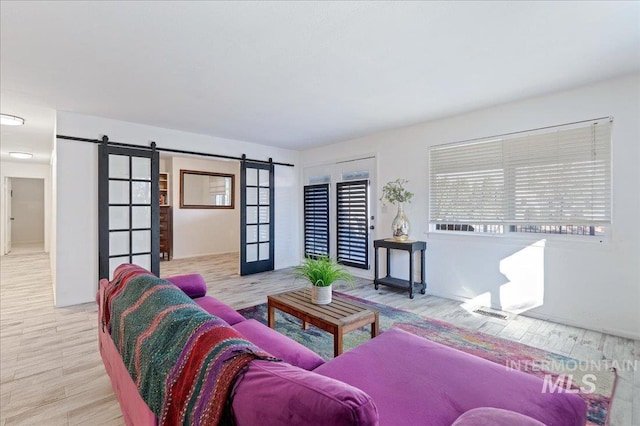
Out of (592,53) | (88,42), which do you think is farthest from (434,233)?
(88,42)

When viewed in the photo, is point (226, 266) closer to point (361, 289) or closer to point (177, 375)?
point (361, 289)

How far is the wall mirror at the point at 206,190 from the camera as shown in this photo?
7273 mm

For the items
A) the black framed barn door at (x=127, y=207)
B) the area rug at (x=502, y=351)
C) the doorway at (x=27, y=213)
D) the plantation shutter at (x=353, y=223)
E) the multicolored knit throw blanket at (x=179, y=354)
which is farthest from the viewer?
the doorway at (x=27, y=213)

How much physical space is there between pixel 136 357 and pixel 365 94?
115 inches

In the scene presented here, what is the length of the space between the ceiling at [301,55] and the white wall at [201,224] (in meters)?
3.49

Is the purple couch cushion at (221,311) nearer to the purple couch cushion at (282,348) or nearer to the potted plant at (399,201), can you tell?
the purple couch cushion at (282,348)

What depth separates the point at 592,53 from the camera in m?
2.30

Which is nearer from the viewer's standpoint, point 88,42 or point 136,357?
point 136,357

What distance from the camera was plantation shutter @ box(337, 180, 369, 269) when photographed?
A: 498 cm

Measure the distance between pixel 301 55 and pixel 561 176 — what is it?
2880mm

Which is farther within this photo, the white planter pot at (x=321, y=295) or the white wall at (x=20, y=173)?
the white wall at (x=20, y=173)

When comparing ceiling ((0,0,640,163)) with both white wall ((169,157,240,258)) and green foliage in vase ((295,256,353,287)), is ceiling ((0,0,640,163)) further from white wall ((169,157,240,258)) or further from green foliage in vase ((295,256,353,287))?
white wall ((169,157,240,258))

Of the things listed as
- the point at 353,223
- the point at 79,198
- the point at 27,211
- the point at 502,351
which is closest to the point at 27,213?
the point at 27,211

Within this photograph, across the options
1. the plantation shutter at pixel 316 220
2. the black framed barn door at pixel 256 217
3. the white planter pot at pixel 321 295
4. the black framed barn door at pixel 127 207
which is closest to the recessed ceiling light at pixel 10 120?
the black framed barn door at pixel 127 207
